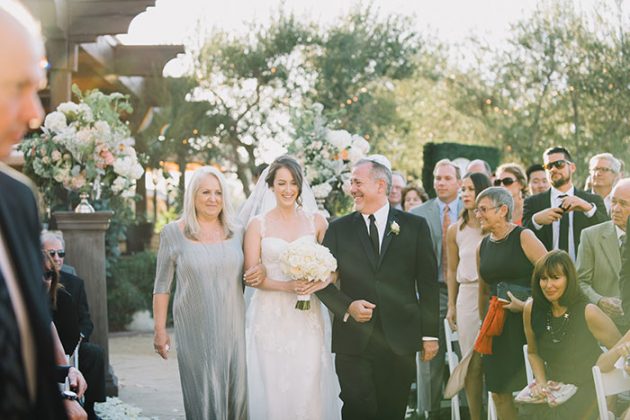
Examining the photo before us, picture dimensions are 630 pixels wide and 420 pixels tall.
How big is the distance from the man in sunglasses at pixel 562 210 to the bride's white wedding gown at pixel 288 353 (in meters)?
2.02

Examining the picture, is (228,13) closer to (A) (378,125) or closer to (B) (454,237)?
(A) (378,125)

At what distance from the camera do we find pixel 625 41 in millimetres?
20406

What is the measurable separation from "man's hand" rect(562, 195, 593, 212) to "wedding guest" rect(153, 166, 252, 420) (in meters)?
2.60

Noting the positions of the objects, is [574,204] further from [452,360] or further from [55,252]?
[55,252]

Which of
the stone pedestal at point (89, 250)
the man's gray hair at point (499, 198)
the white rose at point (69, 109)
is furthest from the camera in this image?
the white rose at point (69, 109)

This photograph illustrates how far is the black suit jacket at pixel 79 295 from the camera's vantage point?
7262 millimetres

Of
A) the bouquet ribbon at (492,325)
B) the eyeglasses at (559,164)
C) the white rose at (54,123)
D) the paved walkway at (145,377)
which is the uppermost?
the white rose at (54,123)

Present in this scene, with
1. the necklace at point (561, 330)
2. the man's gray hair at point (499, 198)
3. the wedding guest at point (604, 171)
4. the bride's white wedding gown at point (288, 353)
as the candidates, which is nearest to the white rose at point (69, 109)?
the bride's white wedding gown at point (288, 353)

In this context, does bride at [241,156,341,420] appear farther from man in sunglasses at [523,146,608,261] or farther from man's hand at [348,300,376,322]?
man in sunglasses at [523,146,608,261]

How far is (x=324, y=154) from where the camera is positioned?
9.52m

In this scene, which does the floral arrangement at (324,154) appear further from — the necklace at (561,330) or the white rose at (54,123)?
the necklace at (561,330)

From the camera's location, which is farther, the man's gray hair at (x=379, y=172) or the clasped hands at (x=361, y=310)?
the man's gray hair at (x=379, y=172)

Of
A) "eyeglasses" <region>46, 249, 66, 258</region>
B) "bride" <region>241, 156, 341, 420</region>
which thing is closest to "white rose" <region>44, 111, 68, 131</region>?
"eyeglasses" <region>46, 249, 66, 258</region>

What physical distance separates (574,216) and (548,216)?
1.08ft
